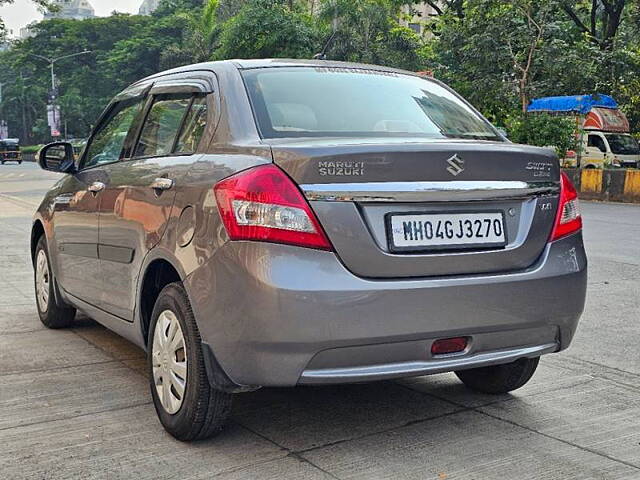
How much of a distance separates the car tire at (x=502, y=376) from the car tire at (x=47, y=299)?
2.70 m

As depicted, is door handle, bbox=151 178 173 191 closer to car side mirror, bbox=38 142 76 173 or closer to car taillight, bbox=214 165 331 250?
car taillight, bbox=214 165 331 250

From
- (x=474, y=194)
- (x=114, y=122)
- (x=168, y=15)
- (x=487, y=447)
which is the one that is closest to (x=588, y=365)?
(x=487, y=447)

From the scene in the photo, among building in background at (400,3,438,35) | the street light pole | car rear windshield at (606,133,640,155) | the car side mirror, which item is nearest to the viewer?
the car side mirror

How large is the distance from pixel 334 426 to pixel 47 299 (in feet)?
9.01

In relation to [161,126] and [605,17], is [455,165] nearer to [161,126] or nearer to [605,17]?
[161,126]

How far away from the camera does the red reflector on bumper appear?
334 centimetres

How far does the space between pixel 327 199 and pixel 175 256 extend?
78 cm

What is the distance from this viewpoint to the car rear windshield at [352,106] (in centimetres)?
374

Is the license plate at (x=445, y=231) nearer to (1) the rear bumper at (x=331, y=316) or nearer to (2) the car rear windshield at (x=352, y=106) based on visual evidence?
(1) the rear bumper at (x=331, y=316)

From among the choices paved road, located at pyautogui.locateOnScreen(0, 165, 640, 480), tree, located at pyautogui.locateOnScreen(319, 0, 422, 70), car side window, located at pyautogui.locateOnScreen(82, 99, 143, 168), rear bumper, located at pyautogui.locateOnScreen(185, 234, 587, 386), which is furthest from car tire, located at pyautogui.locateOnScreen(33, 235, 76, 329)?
tree, located at pyautogui.locateOnScreen(319, 0, 422, 70)

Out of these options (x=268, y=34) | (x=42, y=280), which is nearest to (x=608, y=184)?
(x=42, y=280)

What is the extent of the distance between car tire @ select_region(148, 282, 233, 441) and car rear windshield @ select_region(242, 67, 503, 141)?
810mm

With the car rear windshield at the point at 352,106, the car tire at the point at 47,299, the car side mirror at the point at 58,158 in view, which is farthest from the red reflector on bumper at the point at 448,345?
the car tire at the point at 47,299

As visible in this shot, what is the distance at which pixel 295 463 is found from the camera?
11.0 feet
